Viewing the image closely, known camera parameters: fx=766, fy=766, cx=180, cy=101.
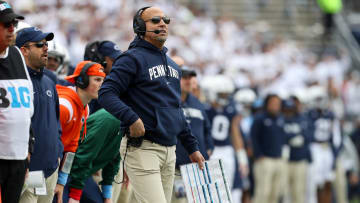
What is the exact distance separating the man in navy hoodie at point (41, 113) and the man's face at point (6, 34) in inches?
34.0

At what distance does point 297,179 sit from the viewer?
49.3 ft

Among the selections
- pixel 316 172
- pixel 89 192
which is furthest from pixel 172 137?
pixel 316 172

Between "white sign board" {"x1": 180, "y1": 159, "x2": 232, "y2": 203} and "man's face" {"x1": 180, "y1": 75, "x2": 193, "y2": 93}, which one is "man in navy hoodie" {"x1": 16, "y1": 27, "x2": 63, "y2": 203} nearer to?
"white sign board" {"x1": 180, "y1": 159, "x2": 232, "y2": 203}

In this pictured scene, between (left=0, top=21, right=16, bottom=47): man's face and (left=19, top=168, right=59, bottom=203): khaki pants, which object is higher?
(left=0, top=21, right=16, bottom=47): man's face

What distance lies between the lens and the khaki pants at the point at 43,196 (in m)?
5.48

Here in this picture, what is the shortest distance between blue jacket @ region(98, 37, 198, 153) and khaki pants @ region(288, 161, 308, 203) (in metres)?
9.39

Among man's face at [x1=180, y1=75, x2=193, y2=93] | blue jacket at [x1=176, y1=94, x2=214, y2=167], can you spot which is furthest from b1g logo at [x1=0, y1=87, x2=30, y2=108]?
man's face at [x1=180, y1=75, x2=193, y2=93]

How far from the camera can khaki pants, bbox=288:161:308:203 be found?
14.9 m

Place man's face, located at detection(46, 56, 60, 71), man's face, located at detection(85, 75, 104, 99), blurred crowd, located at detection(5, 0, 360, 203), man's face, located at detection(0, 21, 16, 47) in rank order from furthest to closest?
blurred crowd, located at detection(5, 0, 360, 203) → man's face, located at detection(46, 56, 60, 71) → man's face, located at detection(85, 75, 104, 99) → man's face, located at detection(0, 21, 16, 47)

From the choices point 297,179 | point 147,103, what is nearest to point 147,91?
point 147,103

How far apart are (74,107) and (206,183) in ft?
4.00

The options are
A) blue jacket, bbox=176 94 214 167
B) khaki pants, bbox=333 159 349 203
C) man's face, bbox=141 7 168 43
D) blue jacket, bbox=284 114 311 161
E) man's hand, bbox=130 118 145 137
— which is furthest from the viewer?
khaki pants, bbox=333 159 349 203

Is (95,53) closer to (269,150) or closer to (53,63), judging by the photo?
(53,63)

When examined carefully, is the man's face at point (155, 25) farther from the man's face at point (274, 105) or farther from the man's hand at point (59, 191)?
the man's face at point (274, 105)
